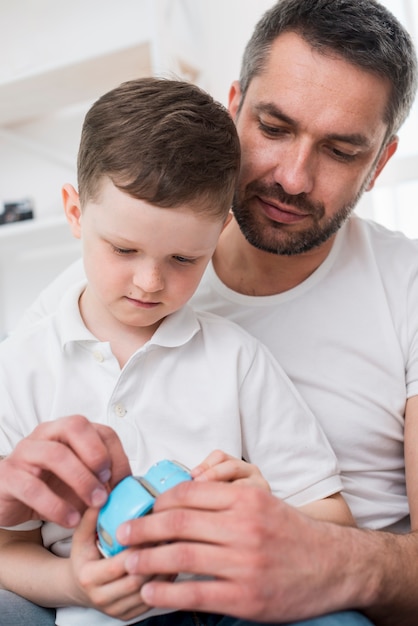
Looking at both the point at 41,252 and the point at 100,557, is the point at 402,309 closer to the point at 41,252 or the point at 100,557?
the point at 100,557

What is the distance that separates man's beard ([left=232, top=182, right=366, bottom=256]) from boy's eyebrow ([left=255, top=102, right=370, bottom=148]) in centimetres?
12

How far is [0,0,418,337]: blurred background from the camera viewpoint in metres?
2.38

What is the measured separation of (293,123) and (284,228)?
0.20 metres

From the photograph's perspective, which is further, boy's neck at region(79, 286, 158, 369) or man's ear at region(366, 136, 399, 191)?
man's ear at region(366, 136, 399, 191)

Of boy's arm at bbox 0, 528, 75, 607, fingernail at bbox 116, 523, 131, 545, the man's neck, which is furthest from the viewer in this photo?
the man's neck

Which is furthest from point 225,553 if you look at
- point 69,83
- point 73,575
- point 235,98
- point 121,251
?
point 69,83

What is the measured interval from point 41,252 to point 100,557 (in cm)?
195

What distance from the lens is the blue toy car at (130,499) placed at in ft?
2.66

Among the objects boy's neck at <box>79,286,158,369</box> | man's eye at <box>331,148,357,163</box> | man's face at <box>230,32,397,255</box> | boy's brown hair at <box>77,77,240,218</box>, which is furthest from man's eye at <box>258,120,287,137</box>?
boy's neck at <box>79,286,158,369</box>

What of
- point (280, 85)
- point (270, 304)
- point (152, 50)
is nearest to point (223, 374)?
point (270, 304)

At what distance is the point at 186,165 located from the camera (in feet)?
3.37

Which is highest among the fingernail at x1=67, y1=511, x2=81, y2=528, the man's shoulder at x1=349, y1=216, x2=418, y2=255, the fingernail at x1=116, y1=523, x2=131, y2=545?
the fingernail at x1=116, y1=523, x2=131, y2=545

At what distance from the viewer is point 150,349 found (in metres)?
1.12

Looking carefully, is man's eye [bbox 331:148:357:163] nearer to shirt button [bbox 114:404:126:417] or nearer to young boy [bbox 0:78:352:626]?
young boy [bbox 0:78:352:626]
